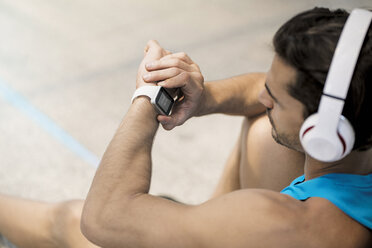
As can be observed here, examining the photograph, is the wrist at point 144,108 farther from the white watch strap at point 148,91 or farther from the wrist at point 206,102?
the wrist at point 206,102

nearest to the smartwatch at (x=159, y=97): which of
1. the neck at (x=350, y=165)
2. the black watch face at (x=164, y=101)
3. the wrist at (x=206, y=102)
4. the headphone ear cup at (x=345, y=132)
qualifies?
the black watch face at (x=164, y=101)

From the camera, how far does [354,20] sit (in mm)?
896

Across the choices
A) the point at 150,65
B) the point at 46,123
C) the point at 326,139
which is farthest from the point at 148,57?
the point at 46,123

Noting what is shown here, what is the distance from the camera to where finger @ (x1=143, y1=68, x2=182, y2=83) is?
1294 mm

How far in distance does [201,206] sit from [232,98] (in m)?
0.55

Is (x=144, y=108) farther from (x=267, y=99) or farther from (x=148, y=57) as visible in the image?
(x=267, y=99)

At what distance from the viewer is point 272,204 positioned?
0.95 metres

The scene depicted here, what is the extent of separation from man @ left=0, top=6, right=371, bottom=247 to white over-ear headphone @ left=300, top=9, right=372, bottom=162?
9 cm

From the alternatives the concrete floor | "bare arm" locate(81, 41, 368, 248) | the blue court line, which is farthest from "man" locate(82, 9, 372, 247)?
the blue court line

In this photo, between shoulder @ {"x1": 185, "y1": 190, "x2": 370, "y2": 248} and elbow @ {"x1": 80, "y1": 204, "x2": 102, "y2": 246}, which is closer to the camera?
shoulder @ {"x1": 185, "y1": 190, "x2": 370, "y2": 248}

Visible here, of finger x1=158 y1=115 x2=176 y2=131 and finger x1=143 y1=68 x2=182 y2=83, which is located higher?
finger x1=143 y1=68 x2=182 y2=83

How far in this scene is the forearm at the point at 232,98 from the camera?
56.9 inches

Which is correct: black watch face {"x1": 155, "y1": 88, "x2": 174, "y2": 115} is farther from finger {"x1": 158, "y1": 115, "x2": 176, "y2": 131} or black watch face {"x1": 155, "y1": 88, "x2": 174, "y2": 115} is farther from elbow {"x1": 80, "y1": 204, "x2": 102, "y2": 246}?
elbow {"x1": 80, "y1": 204, "x2": 102, "y2": 246}

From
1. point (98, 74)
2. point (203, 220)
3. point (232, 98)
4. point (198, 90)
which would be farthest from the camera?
point (98, 74)
